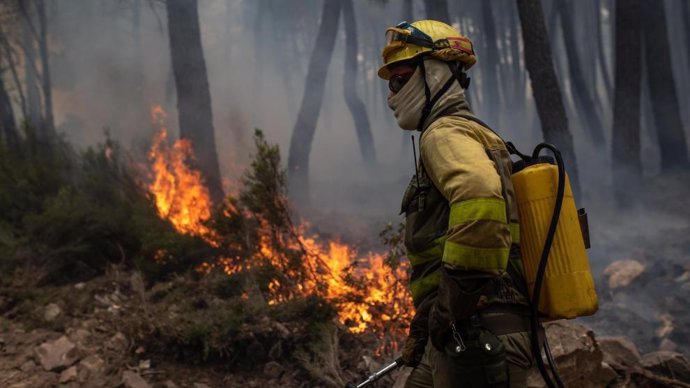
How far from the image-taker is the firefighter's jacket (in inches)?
68.9

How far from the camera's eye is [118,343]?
439cm

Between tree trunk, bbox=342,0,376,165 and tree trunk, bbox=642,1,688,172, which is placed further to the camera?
tree trunk, bbox=342,0,376,165

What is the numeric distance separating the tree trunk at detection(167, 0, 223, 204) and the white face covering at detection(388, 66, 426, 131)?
664 centimetres

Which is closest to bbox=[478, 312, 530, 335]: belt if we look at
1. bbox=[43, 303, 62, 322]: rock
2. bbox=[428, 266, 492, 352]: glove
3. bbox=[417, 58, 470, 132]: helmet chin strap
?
bbox=[428, 266, 492, 352]: glove

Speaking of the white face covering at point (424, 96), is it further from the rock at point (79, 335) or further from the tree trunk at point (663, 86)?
A: the tree trunk at point (663, 86)

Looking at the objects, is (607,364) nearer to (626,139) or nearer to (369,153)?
(626,139)

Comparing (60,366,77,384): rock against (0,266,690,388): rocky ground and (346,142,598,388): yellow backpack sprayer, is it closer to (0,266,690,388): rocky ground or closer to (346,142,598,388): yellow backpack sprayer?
(0,266,690,388): rocky ground

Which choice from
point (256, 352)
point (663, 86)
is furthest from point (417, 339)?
point (663, 86)

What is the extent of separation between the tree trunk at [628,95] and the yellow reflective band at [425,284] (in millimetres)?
9794

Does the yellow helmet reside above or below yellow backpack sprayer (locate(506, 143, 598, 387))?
above

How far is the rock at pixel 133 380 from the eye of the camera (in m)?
3.87

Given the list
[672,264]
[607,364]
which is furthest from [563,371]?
[672,264]

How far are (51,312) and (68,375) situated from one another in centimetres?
110

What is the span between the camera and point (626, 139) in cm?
1036
